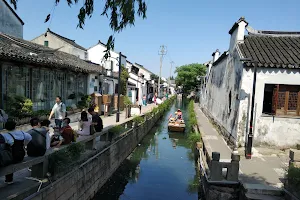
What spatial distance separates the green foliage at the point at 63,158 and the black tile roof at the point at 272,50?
7511 millimetres

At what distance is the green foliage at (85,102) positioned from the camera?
18.1 m

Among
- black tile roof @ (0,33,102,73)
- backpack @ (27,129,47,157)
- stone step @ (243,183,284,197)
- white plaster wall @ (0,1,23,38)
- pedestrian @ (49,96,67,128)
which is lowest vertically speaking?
stone step @ (243,183,284,197)

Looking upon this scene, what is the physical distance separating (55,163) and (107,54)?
10.0 ft

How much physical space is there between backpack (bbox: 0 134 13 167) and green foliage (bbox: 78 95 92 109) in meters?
12.9

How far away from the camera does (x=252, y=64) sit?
11359mm

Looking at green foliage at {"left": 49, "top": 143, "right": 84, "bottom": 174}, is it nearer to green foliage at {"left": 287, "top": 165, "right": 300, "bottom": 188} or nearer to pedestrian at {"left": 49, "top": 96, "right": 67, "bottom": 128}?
pedestrian at {"left": 49, "top": 96, "right": 67, "bottom": 128}

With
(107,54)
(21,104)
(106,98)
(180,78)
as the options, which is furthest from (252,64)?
(180,78)

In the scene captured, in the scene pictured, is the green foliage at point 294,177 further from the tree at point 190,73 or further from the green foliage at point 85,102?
the tree at point 190,73

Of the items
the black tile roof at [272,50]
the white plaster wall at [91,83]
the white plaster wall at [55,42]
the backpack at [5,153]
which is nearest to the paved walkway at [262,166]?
the black tile roof at [272,50]

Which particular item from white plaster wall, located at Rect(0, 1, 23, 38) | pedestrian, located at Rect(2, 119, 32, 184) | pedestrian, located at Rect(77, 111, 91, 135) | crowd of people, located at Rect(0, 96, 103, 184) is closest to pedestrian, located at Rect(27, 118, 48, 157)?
crowd of people, located at Rect(0, 96, 103, 184)

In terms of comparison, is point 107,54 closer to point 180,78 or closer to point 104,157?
point 104,157

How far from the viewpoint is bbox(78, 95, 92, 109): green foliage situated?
713 inches

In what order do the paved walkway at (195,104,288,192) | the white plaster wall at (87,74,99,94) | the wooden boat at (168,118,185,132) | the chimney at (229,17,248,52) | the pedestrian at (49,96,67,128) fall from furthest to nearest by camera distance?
the wooden boat at (168,118,185,132) < the white plaster wall at (87,74,99,94) < the chimney at (229,17,248,52) < the pedestrian at (49,96,67,128) < the paved walkway at (195,104,288,192)

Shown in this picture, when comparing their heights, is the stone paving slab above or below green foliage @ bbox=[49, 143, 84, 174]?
below
